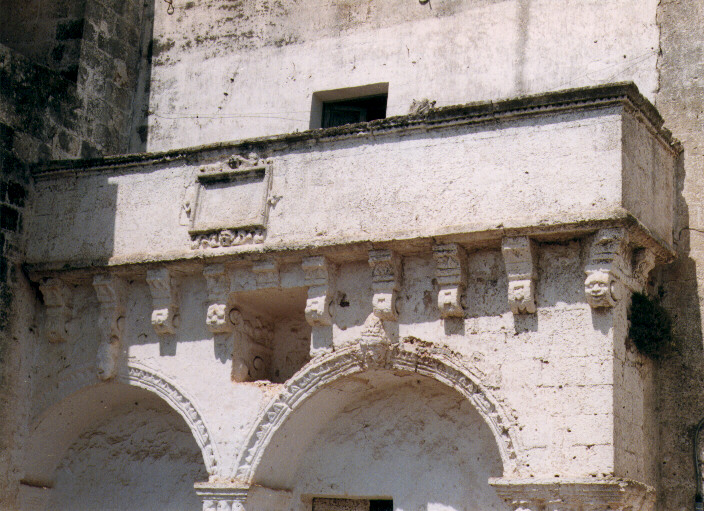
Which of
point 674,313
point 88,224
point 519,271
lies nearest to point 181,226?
point 88,224

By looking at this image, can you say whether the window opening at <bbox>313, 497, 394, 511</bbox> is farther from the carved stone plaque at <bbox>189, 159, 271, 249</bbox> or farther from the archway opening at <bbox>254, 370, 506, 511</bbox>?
the carved stone plaque at <bbox>189, 159, 271, 249</bbox>

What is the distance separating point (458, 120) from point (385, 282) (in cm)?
122

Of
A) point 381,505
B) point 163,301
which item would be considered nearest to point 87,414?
point 163,301

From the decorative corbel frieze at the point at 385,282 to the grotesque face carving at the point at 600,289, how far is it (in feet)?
4.49

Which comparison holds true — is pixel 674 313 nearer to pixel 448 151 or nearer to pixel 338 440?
pixel 448 151

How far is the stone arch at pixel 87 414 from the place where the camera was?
829 centimetres

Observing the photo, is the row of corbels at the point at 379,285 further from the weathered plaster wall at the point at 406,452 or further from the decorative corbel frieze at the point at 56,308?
the weathered plaster wall at the point at 406,452

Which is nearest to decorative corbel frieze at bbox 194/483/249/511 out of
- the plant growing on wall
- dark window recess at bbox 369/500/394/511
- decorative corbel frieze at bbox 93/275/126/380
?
dark window recess at bbox 369/500/394/511

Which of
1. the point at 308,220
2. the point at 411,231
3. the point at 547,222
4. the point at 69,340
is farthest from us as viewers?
the point at 69,340

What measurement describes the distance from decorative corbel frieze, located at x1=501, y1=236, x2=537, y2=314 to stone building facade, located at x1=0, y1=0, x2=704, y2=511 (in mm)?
20

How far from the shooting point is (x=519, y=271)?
7266 mm

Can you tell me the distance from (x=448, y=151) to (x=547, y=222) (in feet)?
3.18

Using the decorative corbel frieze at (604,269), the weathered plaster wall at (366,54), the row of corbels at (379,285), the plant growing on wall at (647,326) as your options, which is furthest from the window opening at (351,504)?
the weathered plaster wall at (366,54)

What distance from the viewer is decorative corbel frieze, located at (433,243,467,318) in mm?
7473
